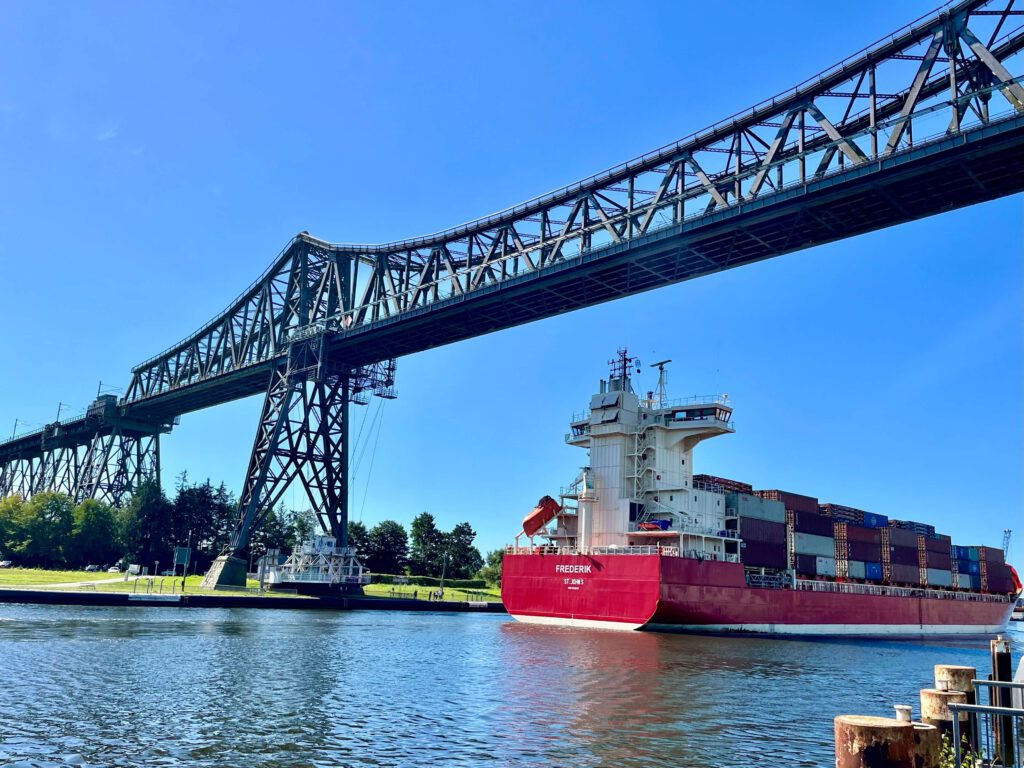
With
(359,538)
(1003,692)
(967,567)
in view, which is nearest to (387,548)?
(359,538)

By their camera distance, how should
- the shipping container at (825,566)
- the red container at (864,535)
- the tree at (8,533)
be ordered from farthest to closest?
the tree at (8,533) < the red container at (864,535) < the shipping container at (825,566)

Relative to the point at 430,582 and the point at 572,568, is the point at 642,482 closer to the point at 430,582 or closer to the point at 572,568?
the point at 572,568

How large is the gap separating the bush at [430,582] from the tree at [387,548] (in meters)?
1.82

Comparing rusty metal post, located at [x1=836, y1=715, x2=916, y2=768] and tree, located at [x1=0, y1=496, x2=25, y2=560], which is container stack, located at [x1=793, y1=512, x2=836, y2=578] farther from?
tree, located at [x1=0, y1=496, x2=25, y2=560]

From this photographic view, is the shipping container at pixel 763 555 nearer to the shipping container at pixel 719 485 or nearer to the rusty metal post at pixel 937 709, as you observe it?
the shipping container at pixel 719 485

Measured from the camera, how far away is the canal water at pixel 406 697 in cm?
1570

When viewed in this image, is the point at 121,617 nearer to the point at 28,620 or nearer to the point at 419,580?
the point at 28,620

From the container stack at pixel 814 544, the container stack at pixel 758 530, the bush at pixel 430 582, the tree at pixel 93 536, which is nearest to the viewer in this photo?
the container stack at pixel 758 530

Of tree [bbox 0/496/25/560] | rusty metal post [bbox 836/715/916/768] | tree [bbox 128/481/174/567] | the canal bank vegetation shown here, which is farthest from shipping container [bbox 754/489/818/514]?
tree [bbox 0/496/25/560]

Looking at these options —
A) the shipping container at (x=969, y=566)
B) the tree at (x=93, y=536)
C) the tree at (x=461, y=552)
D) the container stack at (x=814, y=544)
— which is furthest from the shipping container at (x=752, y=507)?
the tree at (x=93, y=536)

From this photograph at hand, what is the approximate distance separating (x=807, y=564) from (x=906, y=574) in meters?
15.1

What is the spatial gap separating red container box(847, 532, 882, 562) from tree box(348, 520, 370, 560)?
60.5 meters

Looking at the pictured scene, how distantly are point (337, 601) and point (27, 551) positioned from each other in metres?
49.1

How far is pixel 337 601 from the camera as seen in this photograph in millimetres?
64312
